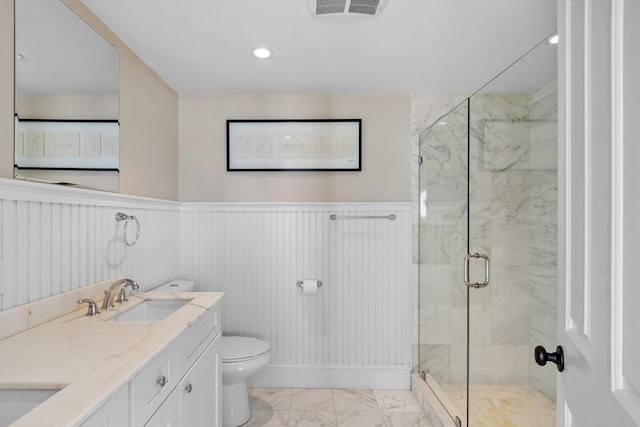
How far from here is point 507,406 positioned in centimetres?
200

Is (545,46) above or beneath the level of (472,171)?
above

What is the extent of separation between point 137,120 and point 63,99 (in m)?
0.60

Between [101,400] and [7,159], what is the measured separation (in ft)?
3.13

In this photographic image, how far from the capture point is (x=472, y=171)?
2.17 m

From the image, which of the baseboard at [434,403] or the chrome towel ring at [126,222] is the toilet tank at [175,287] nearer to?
the chrome towel ring at [126,222]

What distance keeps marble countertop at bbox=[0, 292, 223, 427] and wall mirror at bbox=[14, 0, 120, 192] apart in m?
0.57

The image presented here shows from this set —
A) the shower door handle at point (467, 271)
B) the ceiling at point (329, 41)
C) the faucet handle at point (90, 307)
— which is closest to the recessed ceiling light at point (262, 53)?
the ceiling at point (329, 41)

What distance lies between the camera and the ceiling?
1.65 meters

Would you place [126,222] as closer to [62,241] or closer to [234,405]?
[62,241]

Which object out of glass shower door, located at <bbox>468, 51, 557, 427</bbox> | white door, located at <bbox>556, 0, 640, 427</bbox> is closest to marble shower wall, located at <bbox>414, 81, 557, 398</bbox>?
glass shower door, located at <bbox>468, 51, 557, 427</bbox>

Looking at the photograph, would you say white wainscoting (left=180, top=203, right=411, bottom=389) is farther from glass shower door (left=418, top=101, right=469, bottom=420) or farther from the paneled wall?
glass shower door (left=418, top=101, right=469, bottom=420)

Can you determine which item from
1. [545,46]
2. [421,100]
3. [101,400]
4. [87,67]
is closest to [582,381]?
[101,400]

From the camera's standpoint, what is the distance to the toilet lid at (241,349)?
2.11 m

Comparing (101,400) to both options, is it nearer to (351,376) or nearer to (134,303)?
(134,303)
